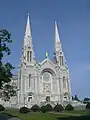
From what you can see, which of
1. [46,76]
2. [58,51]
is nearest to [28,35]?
[58,51]

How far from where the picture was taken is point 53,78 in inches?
3632

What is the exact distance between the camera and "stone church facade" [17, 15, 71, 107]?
274ft

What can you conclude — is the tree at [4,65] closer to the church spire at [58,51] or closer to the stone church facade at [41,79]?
the stone church facade at [41,79]

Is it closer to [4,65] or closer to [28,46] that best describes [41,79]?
[28,46]

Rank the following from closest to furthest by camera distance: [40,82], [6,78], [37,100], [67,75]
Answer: [6,78] → [37,100] → [40,82] → [67,75]

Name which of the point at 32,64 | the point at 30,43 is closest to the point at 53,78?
the point at 32,64

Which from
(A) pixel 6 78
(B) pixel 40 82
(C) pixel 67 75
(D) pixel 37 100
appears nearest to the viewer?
(A) pixel 6 78

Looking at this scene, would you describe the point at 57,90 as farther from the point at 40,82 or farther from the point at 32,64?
the point at 32,64

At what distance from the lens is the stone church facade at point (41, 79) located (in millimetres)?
83625

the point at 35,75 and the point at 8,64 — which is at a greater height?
the point at 35,75

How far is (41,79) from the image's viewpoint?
89500mm

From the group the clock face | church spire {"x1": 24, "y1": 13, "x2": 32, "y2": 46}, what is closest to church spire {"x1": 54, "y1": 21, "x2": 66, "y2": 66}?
the clock face

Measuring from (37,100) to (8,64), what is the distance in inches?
2350

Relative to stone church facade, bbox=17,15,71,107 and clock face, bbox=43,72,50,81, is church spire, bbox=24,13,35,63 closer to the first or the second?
stone church facade, bbox=17,15,71,107
